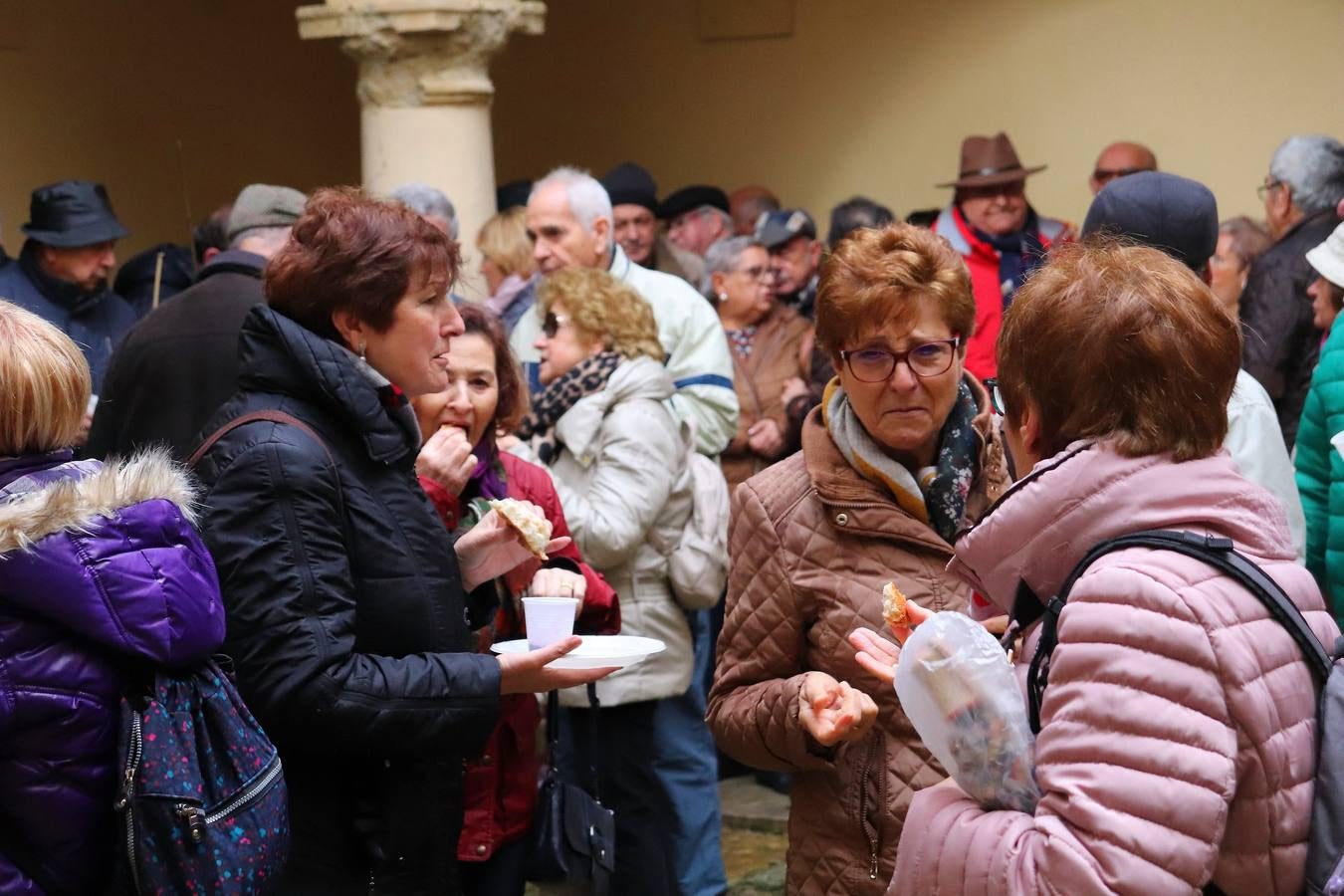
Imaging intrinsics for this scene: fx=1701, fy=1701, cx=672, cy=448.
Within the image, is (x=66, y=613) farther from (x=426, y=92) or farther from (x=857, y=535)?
(x=426, y=92)

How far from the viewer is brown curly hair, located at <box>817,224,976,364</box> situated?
9.85 feet

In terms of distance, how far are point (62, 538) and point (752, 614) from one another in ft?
4.10

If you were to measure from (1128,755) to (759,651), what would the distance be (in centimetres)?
122

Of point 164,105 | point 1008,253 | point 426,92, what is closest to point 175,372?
point 426,92

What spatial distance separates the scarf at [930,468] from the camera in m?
2.97

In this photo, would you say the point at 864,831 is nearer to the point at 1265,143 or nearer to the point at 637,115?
the point at 1265,143

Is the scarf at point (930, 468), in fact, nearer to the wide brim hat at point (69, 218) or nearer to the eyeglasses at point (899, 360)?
the eyeglasses at point (899, 360)

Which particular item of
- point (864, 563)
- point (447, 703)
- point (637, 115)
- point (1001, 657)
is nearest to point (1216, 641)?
point (1001, 657)

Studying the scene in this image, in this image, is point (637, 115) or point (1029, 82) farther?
point (637, 115)

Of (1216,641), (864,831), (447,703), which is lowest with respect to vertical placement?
(864,831)

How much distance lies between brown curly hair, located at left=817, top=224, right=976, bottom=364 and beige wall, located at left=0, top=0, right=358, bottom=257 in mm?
7533

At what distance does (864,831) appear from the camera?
9.41ft

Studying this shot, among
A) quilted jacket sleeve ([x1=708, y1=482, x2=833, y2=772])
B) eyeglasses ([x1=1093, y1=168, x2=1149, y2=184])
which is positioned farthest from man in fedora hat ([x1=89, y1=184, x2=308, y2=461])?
eyeglasses ([x1=1093, y1=168, x2=1149, y2=184])

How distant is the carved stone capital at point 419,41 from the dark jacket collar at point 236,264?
3.01 m
